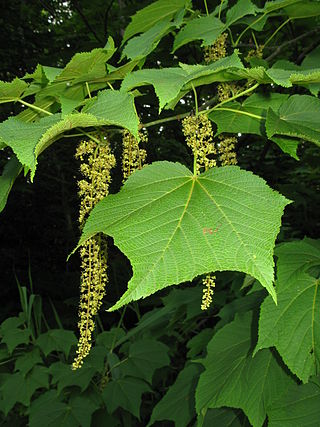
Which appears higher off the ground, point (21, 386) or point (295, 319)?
point (295, 319)

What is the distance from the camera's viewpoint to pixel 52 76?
4.58 feet

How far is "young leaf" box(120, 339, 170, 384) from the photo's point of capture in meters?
3.37

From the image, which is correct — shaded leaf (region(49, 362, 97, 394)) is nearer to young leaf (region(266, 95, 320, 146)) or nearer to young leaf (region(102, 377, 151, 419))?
young leaf (region(102, 377, 151, 419))

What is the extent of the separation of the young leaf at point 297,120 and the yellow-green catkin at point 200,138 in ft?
0.59

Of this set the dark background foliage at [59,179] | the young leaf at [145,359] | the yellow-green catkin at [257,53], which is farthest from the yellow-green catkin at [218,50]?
the young leaf at [145,359]

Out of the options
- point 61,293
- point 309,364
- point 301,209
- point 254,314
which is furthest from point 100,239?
point 61,293

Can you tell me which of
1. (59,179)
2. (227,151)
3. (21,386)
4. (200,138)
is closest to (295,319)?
(227,151)

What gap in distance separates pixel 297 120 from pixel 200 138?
346mm

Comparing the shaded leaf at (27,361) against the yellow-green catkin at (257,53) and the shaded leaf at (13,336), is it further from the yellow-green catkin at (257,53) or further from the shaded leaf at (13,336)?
the yellow-green catkin at (257,53)

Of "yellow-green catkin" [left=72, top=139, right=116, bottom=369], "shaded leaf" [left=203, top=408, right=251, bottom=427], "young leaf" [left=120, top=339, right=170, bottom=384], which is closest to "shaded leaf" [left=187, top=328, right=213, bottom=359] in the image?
"young leaf" [left=120, top=339, right=170, bottom=384]

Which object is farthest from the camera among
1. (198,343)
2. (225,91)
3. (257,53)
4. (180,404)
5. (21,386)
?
(21,386)

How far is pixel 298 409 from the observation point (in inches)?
72.7

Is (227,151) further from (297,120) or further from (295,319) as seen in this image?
(295,319)

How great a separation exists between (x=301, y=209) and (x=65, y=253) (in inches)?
181
